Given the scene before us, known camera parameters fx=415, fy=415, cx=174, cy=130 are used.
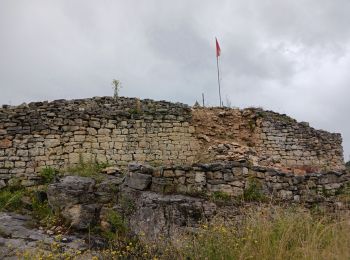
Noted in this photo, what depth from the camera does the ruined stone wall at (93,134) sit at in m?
11.2

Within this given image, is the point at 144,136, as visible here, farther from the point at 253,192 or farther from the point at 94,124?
the point at 253,192

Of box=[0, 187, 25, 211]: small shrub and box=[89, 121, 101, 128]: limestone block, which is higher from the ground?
box=[89, 121, 101, 128]: limestone block

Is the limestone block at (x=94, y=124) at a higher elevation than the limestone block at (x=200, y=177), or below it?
higher

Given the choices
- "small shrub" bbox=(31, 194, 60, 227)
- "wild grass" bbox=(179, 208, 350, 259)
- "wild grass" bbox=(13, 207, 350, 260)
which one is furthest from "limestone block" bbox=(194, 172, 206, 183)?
"small shrub" bbox=(31, 194, 60, 227)

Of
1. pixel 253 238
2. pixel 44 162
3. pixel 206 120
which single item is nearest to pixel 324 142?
pixel 206 120

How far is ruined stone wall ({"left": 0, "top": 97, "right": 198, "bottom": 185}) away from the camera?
11.2m

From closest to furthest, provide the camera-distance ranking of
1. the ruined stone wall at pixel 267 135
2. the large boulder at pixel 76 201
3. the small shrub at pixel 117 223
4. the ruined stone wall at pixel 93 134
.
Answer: the small shrub at pixel 117 223
the large boulder at pixel 76 201
the ruined stone wall at pixel 93 134
the ruined stone wall at pixel 267 135

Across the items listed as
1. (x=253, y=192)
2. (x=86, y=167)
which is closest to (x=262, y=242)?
(x=253, y=192)

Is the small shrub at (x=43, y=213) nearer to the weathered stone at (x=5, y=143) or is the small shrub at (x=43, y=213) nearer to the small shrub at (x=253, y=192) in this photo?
the weathered stone at (x=5, y=143)

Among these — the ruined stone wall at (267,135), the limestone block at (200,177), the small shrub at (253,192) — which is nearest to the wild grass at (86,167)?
the ruined stone wall at (267,135)

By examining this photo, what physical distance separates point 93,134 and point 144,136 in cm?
149

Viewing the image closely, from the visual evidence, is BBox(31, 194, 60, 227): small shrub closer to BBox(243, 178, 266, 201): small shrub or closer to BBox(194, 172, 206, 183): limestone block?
BBox(194, 172, 206, 183): limestone block

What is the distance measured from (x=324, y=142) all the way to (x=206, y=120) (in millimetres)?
4491

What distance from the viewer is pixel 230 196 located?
712 cm
